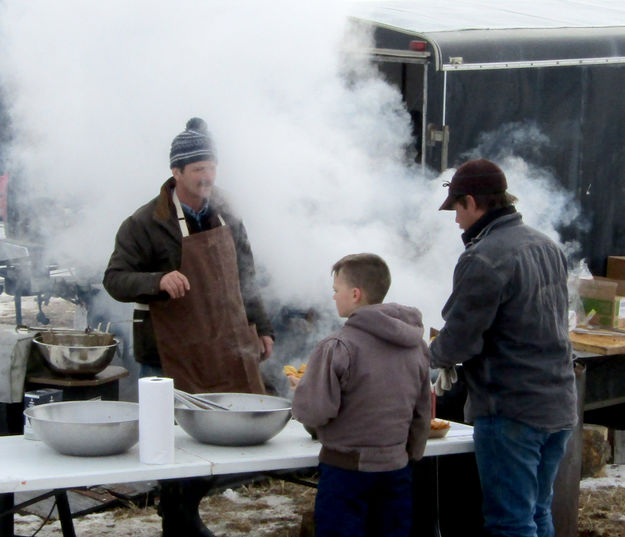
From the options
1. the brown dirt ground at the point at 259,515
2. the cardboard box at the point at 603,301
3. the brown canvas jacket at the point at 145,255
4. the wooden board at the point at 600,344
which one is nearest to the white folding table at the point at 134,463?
the brown canvas jacket at the point at 145,255

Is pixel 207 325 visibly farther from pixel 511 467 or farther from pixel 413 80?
pixel 413 80

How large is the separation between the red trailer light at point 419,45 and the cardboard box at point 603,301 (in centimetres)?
169

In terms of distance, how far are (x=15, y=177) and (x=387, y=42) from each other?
2.96 meters

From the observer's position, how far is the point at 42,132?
230 inches

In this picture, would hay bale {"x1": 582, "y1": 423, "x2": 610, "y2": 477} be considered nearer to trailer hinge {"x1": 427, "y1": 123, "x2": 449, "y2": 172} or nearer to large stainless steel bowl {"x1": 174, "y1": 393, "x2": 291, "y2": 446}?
trailer hinge {"x1": 427, "y1": 123, "x2": 449, "y2": 172}

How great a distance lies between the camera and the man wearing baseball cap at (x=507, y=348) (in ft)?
10.6

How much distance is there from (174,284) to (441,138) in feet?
6.85

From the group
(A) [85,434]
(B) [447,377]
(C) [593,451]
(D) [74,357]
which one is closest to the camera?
(A) [85,434]

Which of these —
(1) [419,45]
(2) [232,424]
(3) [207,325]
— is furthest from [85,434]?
(1) [419,45]

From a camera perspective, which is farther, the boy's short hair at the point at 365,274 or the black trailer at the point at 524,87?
the black trailer at the point at 524,87

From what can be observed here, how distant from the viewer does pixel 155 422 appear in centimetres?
293

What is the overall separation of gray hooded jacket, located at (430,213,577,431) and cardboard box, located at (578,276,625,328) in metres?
2.69

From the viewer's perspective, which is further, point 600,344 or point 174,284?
point 600,344

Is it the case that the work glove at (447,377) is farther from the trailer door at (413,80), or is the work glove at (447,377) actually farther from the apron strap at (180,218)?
the trailer door at (413,80)
